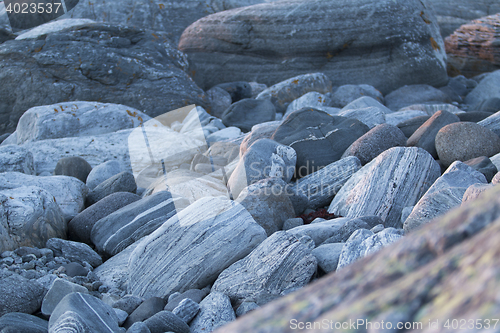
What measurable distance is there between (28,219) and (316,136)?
3.20 metres

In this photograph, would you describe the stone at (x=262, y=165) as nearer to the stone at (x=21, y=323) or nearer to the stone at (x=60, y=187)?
the stone at (x=60, y=187)

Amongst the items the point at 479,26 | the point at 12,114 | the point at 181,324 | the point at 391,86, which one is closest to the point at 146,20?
the point at 12,114

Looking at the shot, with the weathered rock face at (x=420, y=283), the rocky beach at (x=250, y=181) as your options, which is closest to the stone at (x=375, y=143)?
the rocky beach at (x=250, y=181)

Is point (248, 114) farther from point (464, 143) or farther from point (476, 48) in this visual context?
point (476, 48)

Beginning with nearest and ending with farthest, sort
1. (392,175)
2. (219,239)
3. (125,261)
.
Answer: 1. (219,239)
2. (125,261)
3. (392,175)

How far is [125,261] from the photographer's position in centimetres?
319

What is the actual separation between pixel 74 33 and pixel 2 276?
692 centimetres

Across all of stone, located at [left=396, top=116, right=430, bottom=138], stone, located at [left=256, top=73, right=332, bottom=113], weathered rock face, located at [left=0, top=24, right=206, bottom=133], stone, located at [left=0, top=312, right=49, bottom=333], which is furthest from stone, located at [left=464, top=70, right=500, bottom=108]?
stone, located at [left=0, top=312, right=49, bottom=333]

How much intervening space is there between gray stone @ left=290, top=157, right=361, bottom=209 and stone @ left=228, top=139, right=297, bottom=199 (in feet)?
0.73

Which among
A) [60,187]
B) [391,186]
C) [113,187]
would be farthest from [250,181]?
[60,187]

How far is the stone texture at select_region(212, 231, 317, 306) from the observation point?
2404 mm

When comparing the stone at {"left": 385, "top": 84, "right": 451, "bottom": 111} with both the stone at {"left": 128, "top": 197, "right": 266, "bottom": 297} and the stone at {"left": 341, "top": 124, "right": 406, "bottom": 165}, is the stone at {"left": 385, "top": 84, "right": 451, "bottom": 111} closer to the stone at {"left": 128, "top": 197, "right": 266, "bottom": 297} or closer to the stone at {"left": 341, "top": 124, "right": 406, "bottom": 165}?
the stone at {"left": 341, "top": 124, "right": 406, "bottom": 165}

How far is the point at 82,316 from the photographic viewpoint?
76.8 inches

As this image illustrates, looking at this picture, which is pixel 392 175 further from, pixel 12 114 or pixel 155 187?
pixel 12 114
